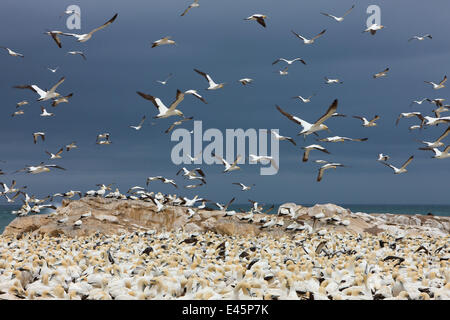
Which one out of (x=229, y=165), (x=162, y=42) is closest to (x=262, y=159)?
(x=229, y=165)

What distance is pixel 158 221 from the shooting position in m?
31.1

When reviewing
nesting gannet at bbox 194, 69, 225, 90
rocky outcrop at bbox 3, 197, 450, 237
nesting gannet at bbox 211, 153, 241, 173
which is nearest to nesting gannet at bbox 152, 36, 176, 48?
nesting gannet at bbox 194, 69, 225, 90

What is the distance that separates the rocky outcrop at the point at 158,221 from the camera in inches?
1125

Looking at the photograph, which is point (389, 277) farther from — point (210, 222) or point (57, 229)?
point (57, 229)

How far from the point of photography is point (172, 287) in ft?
37.9

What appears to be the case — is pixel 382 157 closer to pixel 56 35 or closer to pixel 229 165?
pixel 229 165

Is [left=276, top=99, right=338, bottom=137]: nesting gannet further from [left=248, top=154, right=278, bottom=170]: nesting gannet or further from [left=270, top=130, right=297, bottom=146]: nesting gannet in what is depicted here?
[left=248, top=154, right=278, bottom=170]: nesting gannet

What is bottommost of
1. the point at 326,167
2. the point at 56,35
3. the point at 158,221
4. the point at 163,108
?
the point at 158,221

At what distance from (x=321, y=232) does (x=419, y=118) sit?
785 cm

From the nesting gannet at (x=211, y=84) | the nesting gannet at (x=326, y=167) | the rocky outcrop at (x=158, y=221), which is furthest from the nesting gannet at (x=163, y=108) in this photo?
the rocky outcrop at (x=158, y=221)

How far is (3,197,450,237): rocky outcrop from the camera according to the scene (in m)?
28.6

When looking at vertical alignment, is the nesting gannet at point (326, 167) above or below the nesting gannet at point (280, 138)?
Answer: below

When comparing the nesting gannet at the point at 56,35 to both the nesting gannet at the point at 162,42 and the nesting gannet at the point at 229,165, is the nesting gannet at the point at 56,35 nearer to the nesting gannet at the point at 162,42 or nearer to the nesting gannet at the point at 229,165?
the nesting gannet at the point at 162,42
